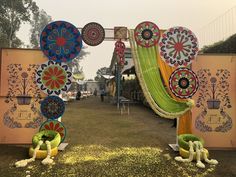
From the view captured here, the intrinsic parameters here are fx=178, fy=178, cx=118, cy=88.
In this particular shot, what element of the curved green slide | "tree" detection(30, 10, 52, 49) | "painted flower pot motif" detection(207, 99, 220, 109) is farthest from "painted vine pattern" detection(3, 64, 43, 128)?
"tree" detection(30, 10, 52, 49)

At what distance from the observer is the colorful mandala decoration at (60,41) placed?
15.3 feet

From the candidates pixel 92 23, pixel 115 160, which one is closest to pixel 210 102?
pixel 115 160

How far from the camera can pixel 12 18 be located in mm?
27688

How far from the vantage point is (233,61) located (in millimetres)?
4953

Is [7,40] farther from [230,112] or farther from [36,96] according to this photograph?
[230,112]

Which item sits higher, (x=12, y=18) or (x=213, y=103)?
(x=12, y=18)

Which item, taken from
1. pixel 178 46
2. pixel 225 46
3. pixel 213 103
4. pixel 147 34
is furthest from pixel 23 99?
pixel 225 46

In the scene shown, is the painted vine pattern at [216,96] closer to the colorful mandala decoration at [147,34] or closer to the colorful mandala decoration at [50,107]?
the colorful mandala decoration at [147,34]

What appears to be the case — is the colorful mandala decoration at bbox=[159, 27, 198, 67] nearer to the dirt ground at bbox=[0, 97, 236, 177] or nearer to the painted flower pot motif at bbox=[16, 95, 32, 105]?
the dirt ground at bbox=[0, 97, 236, 177]

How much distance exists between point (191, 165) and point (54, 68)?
13.2ft

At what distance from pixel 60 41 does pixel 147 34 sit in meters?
2.36

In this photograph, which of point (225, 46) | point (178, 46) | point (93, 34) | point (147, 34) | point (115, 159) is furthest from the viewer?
point (225, 46)

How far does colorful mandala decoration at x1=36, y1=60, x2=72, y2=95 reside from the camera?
4.73m

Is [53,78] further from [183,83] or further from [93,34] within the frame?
[183,83]
